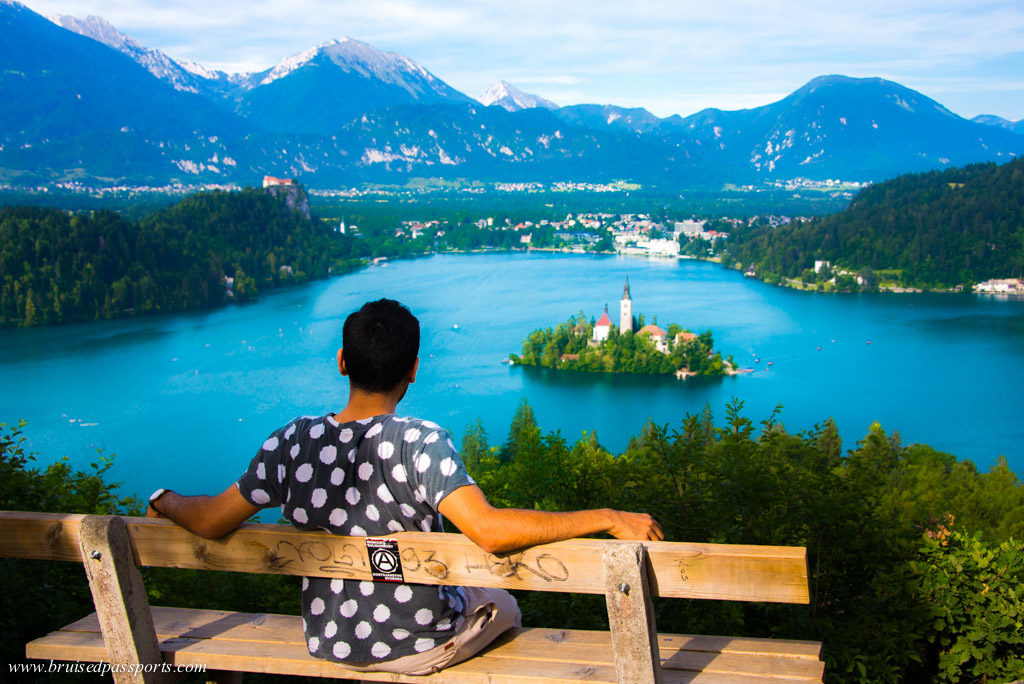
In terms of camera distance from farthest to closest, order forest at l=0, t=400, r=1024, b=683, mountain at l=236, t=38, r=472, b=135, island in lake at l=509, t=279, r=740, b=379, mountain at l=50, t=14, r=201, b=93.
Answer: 1. mountain at l=236, t=38, r=472, b=135
2. mountain at l=50, t=14, r=201, b=93
3. island in lake at l=509, t=279, r=740, b=379
4. forest at l=0, t=400, r=1024, b=683

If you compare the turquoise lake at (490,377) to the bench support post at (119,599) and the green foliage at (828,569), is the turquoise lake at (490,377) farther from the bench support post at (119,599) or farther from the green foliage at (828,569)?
the bench support post at (119,599)

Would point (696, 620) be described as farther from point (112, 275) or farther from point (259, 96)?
point (259, 96)

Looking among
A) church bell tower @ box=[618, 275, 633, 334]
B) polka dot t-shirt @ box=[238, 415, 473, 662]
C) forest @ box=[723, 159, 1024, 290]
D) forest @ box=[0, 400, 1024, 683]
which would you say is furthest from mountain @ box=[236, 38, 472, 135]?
polka dot t-shirt @ box=[238, 415, 473, 662]

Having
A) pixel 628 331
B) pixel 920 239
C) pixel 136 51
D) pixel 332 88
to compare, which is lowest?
pixel 920 239

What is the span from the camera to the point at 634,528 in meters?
0.92

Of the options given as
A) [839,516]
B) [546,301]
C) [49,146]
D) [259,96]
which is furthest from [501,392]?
[259,96]

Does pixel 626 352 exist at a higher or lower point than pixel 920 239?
lower

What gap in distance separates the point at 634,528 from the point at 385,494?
317 millimetres

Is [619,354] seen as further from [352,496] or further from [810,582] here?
[352,496]

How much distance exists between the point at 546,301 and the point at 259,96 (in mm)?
142012

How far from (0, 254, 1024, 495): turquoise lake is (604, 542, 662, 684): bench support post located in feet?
33.7

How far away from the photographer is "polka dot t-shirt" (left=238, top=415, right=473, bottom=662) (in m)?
1.00

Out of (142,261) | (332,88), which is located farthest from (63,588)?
(332,88)

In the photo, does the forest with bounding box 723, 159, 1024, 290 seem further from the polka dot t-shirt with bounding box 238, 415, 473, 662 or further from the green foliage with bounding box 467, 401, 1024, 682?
the polka dot t-shirt with bounding box 238, 415, 473, 662
